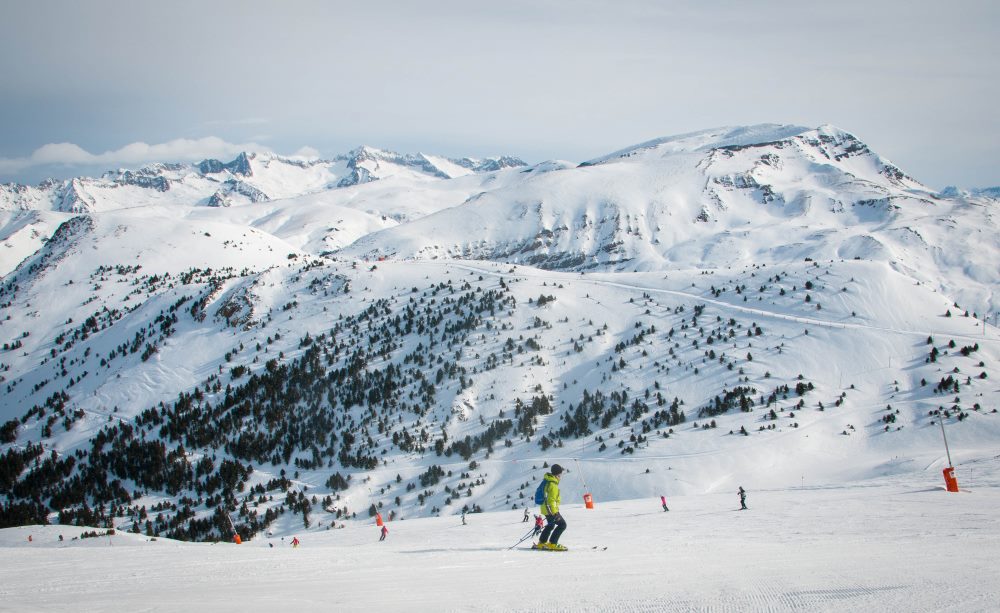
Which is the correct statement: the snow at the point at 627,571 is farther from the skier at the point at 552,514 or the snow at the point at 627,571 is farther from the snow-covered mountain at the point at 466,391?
the snow-covered mountain at the point at 466,391

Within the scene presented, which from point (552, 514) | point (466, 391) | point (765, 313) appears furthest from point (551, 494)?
point (765, 313)

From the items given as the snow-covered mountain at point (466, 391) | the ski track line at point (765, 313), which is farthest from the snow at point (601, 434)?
the ski track line at point (765, 313)

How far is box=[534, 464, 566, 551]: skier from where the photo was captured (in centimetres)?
1465

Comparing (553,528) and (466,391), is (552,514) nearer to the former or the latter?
(553,528)

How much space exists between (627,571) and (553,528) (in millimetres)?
4952

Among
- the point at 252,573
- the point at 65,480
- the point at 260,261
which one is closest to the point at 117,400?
the point at 65,480

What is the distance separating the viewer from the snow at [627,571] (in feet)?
25.3

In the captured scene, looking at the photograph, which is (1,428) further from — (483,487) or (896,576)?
(896,576)

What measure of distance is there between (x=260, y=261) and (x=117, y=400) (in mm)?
72743

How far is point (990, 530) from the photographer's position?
1370cm

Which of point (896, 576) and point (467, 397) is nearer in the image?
point (896, 576)

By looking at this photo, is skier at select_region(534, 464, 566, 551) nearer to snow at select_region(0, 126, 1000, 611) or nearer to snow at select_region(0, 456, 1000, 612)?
snow at select_region(0, 456, 1000, 612)

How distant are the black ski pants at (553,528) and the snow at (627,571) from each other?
2.00 feet

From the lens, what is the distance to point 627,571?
1044 centimetres
